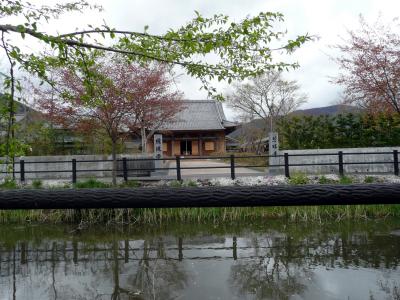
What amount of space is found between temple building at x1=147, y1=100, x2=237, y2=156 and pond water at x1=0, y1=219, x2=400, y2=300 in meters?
20.7

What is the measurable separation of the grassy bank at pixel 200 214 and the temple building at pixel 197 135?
19909 mm

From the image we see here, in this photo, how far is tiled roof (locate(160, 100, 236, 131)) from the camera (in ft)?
93.2

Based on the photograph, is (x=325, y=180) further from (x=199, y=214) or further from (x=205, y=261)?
(x=205, y=261)

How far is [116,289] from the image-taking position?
4457 mm

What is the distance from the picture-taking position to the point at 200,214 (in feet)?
27.1

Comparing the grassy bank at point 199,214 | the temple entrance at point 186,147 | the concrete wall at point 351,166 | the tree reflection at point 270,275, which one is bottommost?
the tree reflection at point 270,275

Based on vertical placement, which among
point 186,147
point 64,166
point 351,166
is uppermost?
point 186,147

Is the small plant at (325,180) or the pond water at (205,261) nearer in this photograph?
the pond water at (205,261)

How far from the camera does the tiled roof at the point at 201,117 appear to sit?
2841cm

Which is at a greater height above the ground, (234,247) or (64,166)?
(64,166)

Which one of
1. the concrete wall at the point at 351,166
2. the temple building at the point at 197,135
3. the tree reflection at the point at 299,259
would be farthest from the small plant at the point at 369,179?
the temple building at the point at 197,135

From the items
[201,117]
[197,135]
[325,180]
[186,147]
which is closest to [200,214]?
[325,180]

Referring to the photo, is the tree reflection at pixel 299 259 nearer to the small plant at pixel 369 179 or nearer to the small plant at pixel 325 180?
the small plant at pixel 325 180

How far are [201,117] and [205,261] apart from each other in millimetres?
25282
